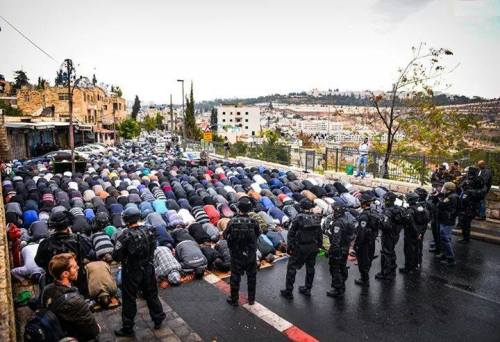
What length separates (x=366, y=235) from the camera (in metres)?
6.99

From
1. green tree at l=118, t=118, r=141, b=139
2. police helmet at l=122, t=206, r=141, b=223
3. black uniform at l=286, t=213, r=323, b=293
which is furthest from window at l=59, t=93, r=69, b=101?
black uniform at l=286, t=213, r=323, b=293

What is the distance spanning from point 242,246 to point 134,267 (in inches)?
73.3

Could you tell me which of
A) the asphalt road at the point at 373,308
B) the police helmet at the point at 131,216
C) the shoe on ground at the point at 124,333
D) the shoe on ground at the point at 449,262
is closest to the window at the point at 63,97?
the asphalt road at the point at 373,308

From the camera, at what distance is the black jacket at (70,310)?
3484mm

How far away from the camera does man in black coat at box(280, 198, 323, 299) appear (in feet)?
21.2

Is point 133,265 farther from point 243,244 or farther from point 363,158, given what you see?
point 363,158

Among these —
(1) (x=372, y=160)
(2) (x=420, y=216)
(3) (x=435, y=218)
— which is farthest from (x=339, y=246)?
(1) (x=372, y=160)

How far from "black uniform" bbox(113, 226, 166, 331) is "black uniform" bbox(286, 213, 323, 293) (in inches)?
102

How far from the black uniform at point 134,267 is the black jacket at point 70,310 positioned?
4.86ft

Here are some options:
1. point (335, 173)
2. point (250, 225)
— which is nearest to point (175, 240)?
point (250, 225)

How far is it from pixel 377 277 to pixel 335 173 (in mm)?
9356

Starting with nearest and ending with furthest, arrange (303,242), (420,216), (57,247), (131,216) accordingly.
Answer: (57,247) → (131,216) → (303,242) → (420,216)

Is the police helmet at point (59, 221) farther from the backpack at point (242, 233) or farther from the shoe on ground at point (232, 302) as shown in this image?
the shoe on ground at point (232, 302)

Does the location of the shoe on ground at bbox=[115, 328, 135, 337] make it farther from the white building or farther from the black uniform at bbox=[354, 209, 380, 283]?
the white building
